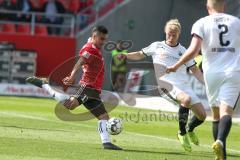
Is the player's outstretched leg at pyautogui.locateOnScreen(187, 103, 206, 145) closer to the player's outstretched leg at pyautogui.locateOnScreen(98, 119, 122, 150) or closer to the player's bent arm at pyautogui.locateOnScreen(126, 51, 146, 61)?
the player's bent arm at pyautogui.locateOnScreen(126, 51, 146, 61)

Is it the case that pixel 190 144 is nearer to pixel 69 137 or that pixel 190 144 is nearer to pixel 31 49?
pixel 69 137

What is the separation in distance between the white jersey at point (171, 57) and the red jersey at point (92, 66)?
3.81ft

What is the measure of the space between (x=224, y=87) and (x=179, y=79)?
3858mm

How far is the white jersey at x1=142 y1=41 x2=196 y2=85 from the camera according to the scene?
14.5 metres

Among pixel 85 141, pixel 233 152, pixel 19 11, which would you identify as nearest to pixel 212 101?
pixel 233 152

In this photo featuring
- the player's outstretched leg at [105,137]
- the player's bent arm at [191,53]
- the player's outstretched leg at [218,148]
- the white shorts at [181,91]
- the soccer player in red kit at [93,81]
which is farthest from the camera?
the white shorts at [181,91]

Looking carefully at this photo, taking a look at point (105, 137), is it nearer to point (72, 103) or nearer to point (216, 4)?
point (72, 103)

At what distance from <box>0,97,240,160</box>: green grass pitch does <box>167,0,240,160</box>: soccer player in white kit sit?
190 centimetres

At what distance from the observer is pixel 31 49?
36.6 m

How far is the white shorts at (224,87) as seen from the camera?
416 inches

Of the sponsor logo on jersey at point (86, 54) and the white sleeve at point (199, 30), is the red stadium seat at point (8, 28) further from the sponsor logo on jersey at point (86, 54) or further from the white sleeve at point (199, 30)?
the white sleeve at point (199, 30)

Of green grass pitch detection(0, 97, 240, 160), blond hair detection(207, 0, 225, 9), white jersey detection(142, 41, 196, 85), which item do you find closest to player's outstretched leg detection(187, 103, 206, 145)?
green grass pitch detection(0, 97, 240, 160)

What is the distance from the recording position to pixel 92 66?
13.9 metres

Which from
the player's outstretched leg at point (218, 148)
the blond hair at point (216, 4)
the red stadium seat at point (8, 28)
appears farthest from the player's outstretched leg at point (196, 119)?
the red stadium seat at point (8, 28)
